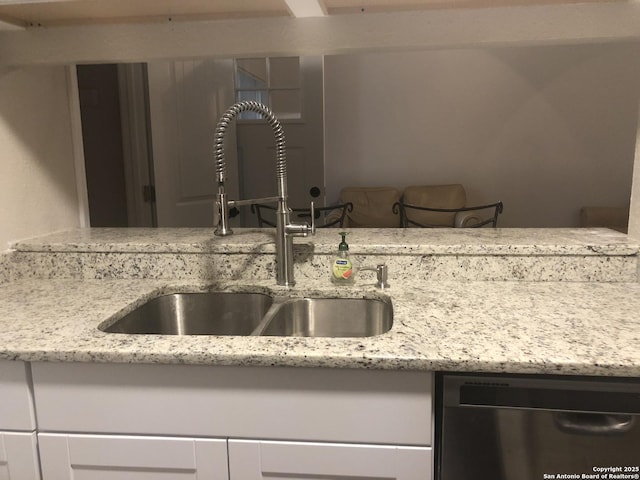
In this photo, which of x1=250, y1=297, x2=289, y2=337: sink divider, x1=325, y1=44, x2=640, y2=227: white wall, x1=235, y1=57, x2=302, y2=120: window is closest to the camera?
x1=250, y1=297, x2=289, y2=337: sink divider

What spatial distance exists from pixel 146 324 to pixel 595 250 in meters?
1.23

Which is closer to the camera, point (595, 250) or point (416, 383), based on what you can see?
point (416, 383)

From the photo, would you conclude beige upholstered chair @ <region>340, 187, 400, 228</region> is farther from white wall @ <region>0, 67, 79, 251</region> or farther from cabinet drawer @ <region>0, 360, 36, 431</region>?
cabinet drawer @ <region>0, 360, 36, 431</region>

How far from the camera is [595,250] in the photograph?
4.44 ft

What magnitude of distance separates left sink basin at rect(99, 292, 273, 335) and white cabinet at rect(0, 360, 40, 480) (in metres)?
0.42

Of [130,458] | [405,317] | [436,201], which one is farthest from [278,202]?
[436,201]

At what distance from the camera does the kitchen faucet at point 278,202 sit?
49.7 inches

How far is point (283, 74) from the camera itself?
3.40 meters

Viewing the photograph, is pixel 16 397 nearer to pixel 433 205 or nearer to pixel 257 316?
pixel 257 316

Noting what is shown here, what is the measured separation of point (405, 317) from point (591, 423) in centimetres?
40

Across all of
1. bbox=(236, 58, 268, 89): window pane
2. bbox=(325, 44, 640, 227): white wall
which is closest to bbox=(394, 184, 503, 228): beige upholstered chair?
bbox=(325, 44, 640, 227): white wall

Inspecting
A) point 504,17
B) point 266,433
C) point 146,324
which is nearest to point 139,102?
point 146,324

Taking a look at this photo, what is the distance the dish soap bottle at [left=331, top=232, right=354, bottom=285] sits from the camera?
1.35 m

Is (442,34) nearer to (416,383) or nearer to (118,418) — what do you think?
(416,383)
